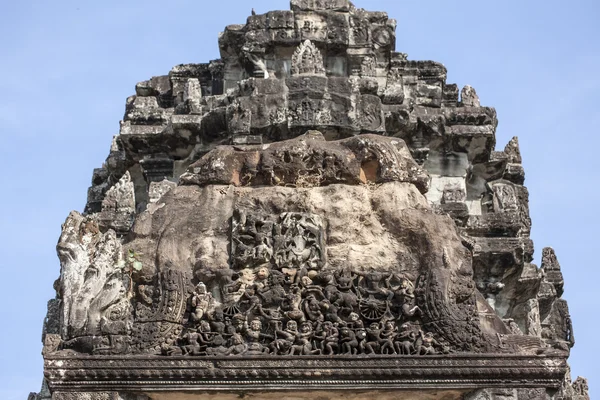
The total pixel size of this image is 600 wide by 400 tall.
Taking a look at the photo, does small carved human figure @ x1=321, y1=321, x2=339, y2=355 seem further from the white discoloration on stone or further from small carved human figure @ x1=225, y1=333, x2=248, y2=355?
the white discoloration on stone

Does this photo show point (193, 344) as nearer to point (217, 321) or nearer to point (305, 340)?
point (217, 321)

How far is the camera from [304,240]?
14.8 metres

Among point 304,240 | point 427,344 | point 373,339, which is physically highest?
point 304,240

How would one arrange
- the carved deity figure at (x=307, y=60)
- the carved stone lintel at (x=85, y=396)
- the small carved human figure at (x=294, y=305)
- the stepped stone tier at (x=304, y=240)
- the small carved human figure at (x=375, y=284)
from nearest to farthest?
the carved stone lintel at (x=85, y=396) → the stepped stone tier at (x=304, y=240) → the small carved human figure at (x=294, y=305) → the small carved human figure at (x=375, y=284) → the carved deity figure at (x=307, y=60)

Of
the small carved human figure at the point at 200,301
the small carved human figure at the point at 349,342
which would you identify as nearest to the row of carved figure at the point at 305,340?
the small carved human figure at the point at 349,342

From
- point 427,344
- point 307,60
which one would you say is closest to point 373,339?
point 427,344

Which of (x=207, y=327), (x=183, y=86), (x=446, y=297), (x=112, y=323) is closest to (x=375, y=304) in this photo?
(x=446, y=297)

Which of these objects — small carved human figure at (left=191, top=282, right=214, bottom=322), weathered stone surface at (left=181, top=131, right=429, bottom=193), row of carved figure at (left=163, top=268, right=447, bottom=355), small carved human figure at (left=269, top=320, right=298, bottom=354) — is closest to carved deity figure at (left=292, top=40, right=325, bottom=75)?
weathered stone surface at (left=181, top=131, right=429, bottom=193)

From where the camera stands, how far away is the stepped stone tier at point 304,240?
538 inches

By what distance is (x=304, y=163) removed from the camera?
15297mm

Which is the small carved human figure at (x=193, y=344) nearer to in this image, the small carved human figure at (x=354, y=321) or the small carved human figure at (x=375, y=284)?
the small carved human figure at (x=354, y=321)

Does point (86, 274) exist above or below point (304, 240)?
below

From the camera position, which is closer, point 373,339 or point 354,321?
point 373,339

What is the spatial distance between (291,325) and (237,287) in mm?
859
